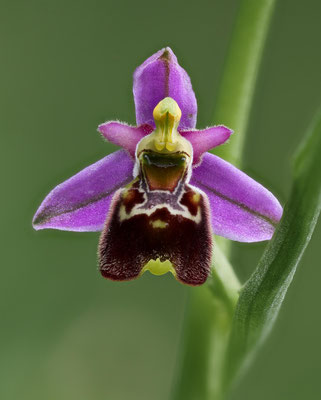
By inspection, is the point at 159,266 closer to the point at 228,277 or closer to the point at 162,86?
the point at 228,277

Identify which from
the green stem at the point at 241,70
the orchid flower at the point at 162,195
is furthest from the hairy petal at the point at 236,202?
the green stem at the point at 241,70

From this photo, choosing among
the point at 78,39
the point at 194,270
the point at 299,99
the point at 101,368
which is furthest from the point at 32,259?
the point at 194,270

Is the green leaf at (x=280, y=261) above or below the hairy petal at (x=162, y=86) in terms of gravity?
below

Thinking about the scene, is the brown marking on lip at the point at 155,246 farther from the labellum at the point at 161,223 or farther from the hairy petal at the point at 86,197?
the hairy petal at the point at 86,197

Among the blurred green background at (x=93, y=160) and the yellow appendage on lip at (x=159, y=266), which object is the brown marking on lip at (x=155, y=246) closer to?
the yellow appendage on lip at (x=159, y=266)

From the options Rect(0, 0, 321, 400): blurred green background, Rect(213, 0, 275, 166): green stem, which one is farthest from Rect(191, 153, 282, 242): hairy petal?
Rect(0, 0, 321, 400): blurred green background

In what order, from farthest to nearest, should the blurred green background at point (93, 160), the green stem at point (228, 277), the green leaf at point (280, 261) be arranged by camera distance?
1. the blurred green background at point (93, 160)
2. the green stem at point (228, 277)
3. the green leaf at point (280, 261)

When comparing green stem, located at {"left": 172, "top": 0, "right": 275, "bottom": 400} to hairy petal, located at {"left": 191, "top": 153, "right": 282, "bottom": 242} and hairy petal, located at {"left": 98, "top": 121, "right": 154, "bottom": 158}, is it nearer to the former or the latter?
hairy petal, located at {"left": 191, "top": 153, "right": 282, "bottom": 242}

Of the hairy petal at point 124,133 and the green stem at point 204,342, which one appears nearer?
the hairy petal at point 124,133

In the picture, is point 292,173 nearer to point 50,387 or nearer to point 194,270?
point 194,270

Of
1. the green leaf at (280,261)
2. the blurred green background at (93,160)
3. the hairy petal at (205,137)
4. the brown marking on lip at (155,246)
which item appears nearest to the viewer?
the green leaf at (280,261)
